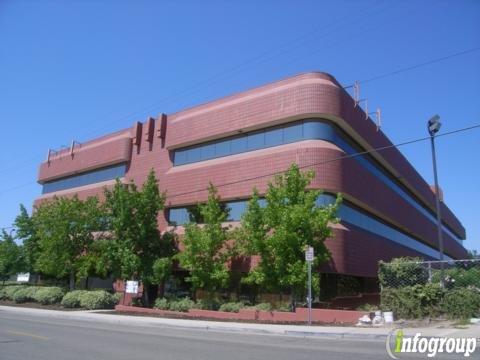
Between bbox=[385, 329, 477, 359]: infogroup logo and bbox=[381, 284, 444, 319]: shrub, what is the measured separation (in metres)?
5.26

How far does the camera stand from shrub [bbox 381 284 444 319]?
17828 mm

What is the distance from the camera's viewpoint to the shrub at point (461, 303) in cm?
1716

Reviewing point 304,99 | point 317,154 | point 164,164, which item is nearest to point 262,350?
point 317,154

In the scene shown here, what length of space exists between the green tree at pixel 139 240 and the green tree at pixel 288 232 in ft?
25.6

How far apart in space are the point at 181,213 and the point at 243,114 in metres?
8.38

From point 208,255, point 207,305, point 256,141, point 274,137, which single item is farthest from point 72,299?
point 274,137

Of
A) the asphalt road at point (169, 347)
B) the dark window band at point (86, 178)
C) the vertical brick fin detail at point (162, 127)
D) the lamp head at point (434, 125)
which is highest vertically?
the vertical brick fin detail at point (162, 127)

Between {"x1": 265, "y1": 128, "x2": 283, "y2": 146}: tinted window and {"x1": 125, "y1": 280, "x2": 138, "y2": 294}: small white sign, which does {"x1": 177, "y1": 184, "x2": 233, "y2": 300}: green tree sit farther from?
{"x1": 265, "y1": 128, "x2": 283, "y2": 146}: tinted window

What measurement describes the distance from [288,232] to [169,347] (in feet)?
33.6

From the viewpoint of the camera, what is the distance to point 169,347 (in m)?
12.2

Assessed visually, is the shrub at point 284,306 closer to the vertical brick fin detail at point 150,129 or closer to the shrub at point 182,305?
the shrub at point 182,305

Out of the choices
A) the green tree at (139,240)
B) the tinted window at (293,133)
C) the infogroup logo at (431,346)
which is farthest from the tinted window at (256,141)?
the infogroup logo at (431,346)

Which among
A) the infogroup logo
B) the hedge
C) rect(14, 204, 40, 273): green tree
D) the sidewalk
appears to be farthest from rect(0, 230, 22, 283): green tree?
the infogroup logo

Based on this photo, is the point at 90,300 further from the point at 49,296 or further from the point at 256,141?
the point at 256,141
